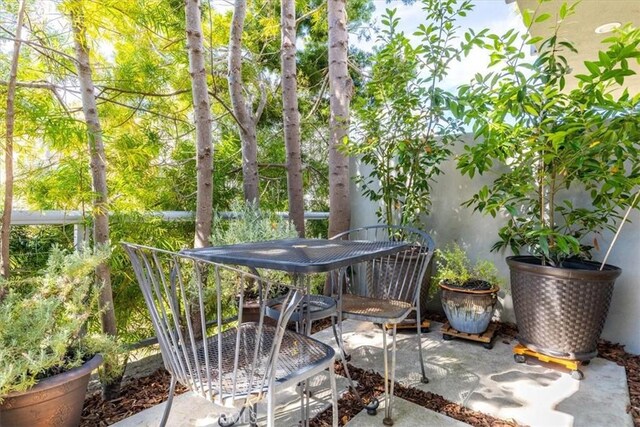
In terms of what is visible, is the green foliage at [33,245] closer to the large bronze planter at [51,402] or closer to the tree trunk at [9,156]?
the tree trunk at [9,156]

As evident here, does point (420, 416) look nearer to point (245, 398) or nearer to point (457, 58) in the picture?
point (245, 398)

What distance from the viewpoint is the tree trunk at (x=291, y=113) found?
356 centimetres

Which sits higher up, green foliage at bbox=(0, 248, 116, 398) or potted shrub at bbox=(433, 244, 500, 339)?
green foliage at bbox=(0, 248, 116, 398)

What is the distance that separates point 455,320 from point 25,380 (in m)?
2.80

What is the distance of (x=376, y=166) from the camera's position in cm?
345

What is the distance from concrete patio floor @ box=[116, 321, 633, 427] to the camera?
71.4 inches

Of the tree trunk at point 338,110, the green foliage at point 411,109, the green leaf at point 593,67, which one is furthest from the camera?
the tree trunk at point 338,110

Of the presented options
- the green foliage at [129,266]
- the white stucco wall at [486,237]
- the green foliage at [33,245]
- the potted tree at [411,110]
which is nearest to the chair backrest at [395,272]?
the potted tree at [411,110]

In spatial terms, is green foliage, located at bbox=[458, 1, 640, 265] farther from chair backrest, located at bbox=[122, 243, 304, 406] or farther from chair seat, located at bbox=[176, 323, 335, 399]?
chair backrest, located at bbox=[122, 243, 304, 406]

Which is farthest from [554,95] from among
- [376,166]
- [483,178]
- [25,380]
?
[25,380]

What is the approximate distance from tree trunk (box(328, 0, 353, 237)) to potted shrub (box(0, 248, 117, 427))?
2.34m

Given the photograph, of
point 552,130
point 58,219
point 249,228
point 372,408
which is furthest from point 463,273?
point 58,219

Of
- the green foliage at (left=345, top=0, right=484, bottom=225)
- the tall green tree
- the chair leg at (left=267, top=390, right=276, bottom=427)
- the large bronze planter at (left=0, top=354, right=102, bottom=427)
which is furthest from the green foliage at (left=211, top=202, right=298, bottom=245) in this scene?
the chair leg at (left=267, top=390, right=276, bottom=427)

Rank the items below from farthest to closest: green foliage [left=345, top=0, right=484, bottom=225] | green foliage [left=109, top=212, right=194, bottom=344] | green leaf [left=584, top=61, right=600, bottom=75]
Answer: green foliage [left=345, top=0, right=484, bottom=225]
green foliage [left=109, top=212, right=194, bottom=344]
green leaf [left=584, top=61, right=600, bottom=75]
